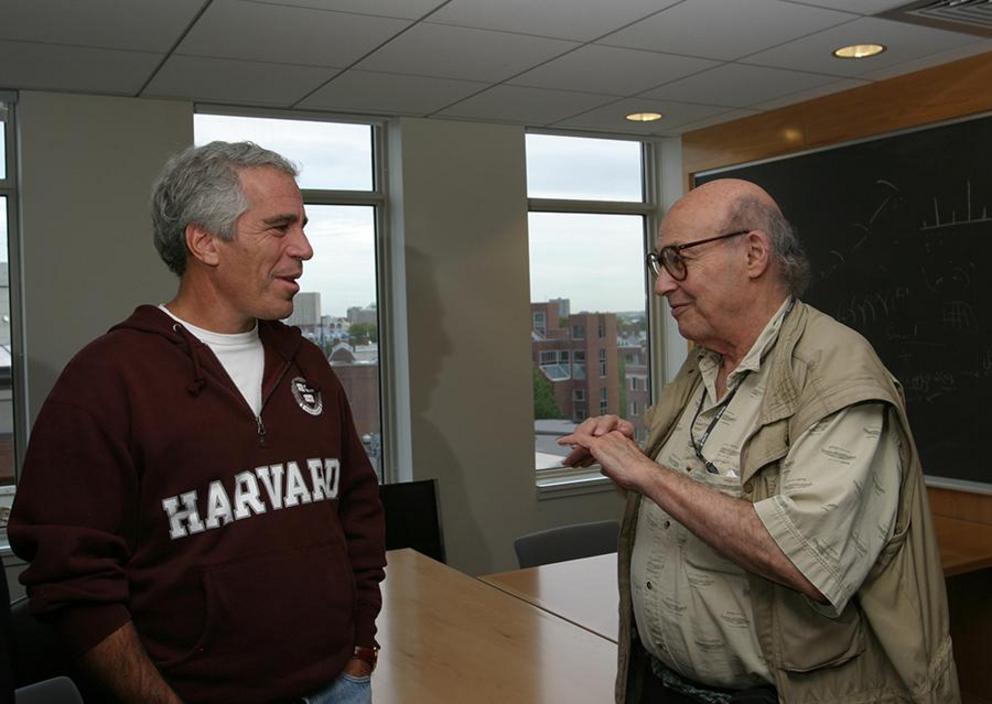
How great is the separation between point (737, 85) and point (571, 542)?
2213 millimetres

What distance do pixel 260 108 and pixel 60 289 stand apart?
52.0 inches

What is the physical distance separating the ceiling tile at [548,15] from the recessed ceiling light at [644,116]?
1.53 metres

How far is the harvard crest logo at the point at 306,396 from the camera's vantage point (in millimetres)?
1552

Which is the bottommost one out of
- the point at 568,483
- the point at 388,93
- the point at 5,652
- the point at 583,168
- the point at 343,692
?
the point at 568,483

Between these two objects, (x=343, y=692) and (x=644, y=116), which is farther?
(x=644, y=116)

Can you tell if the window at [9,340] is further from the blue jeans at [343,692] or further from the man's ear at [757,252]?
the man's ear at [757,252]

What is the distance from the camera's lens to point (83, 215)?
165 inches

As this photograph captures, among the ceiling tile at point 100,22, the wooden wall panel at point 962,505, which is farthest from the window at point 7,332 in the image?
the wooden wall panel at point 962,505

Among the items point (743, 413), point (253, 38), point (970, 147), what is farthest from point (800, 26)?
point (743, 413)

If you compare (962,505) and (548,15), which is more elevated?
(548,15)

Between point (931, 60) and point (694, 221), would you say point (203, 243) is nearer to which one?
point (694, 221)

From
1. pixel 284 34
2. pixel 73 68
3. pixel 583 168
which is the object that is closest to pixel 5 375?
pixel 73 68

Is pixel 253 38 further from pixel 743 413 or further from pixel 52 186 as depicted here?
pixel 743 413

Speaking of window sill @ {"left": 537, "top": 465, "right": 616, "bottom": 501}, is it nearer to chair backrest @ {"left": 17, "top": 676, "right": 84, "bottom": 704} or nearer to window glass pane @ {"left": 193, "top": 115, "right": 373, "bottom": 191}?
window glass pane @ {"left": 193, "top": 115, "right": 373, "bottom": 191}
